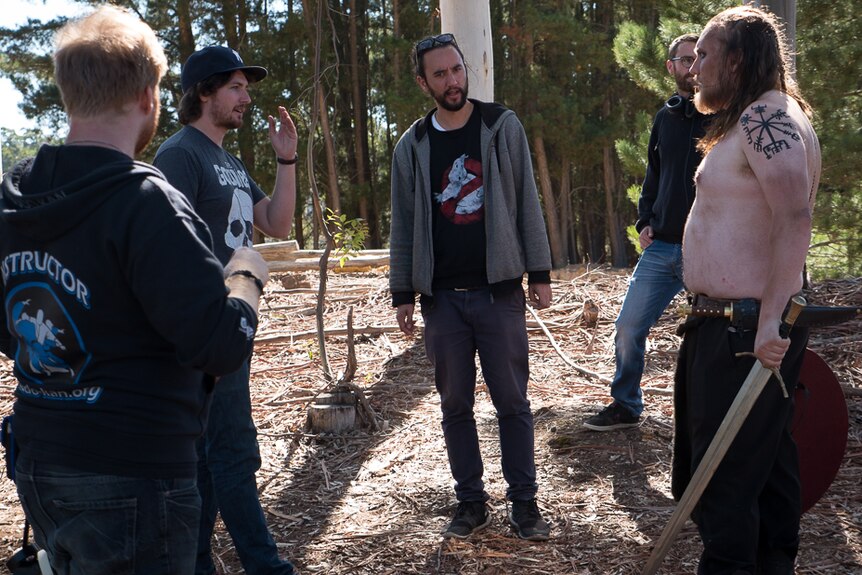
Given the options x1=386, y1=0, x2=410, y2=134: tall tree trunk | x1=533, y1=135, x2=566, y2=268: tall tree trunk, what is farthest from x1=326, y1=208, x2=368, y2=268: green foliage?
x1=533, y1=135, x2=566, y2=268: tall tree trunk

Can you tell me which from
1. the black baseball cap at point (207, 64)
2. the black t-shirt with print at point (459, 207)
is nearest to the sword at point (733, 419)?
the black t-shirt with print at point (459, 207)

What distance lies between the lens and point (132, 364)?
201cm

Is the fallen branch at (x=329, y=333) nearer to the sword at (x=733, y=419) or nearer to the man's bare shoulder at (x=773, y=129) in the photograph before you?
the sword at (x=733, y=419)

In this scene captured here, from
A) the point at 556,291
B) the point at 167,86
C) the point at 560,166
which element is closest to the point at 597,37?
the point at 560,166

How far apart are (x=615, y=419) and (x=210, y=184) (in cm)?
302

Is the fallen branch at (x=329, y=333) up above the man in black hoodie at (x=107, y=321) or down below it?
below

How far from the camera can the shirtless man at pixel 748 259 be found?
2.88m

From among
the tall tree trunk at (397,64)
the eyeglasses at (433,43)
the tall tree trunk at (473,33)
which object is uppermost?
the tall tree trunk at (397,64)

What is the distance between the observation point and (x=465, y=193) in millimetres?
4133

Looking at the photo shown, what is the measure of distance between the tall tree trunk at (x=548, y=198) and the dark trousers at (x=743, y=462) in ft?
68.4

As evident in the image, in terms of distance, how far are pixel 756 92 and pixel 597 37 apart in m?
21.8

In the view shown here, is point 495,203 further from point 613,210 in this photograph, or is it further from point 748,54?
point 613,210

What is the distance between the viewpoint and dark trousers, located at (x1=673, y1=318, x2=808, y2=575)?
307cm

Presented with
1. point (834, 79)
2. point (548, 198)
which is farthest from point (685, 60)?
point (548, 198)
